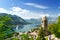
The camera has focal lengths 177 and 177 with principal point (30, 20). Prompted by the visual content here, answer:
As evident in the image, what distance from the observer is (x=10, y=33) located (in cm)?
652

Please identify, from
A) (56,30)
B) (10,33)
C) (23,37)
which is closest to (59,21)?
(56,30)

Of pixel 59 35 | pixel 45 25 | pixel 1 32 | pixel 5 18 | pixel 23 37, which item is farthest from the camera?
pixel 45 25

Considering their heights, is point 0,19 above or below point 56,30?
above

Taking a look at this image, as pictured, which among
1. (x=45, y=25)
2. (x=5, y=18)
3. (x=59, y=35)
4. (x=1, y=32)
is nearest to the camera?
(x=1, y=32)

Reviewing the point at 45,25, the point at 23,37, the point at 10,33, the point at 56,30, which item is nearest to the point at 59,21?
the point at 56,30

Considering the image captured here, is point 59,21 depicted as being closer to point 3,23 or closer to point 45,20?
point 45,20

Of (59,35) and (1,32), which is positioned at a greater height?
(1,32)

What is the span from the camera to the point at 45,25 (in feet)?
71.5

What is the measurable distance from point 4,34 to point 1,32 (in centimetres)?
14

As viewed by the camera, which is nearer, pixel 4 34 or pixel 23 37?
pixel 4 34

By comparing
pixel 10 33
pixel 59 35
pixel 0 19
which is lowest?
pixel 59 35

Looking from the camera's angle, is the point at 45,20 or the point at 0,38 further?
the point at 45,20

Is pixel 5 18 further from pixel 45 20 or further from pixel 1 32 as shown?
pixel 45 20

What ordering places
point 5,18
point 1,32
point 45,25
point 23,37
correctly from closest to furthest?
point 1,32 → point 5,18 → point 23,37 → point 45,25
